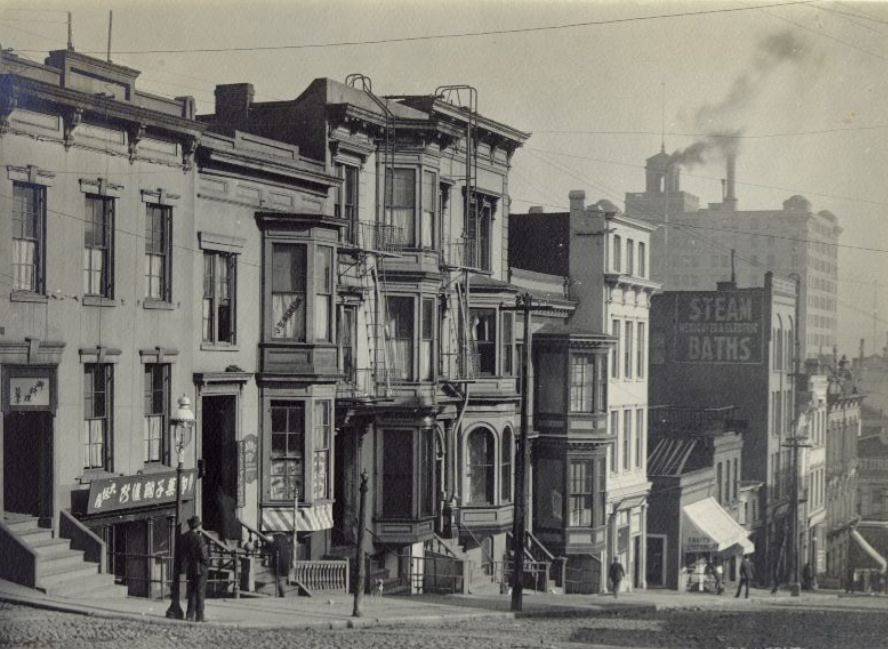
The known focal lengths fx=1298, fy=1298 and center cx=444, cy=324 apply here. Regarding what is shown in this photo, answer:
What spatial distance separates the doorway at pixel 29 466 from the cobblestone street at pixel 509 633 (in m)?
3.14

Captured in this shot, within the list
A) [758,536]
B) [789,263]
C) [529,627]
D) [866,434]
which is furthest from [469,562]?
[789,263]

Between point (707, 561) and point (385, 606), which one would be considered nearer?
point (385, 606)

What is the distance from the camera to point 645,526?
49938 millimetres

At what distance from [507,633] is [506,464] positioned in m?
14.3

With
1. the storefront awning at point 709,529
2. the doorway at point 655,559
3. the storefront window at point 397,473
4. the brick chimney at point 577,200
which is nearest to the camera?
the storefront window at point 397,473

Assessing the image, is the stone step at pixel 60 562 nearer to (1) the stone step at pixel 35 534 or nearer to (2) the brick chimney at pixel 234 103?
(1) the stone step at pixel 35 534

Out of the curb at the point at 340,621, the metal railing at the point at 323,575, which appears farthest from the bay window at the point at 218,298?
the curb at the point at 340,621

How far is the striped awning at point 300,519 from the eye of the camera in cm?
2852

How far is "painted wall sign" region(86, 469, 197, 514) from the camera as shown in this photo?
76.6ft

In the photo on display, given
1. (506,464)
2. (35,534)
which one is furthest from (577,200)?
(35,534)

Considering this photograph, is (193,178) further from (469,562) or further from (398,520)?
(469,562)

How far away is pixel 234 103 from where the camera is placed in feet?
106

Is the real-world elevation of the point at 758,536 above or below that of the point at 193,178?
below

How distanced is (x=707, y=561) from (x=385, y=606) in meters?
29.4
